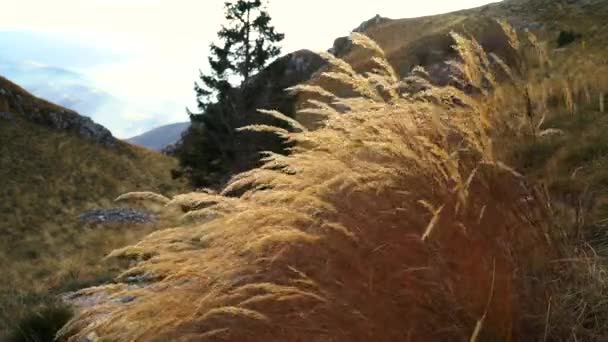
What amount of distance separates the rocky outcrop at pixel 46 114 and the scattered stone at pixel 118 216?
480 inches

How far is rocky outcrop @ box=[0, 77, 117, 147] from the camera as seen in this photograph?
34.3 m

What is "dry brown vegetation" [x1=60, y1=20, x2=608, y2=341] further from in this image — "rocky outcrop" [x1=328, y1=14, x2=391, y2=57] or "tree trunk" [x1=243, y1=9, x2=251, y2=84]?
"rocky outcrop" [x1=328, y1=14, x2=391, y2=57]

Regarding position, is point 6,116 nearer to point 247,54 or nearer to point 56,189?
point 56,189

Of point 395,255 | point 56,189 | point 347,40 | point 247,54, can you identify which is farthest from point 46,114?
point 395,255

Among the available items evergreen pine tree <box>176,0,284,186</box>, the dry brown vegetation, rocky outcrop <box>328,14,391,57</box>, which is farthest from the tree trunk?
the dry brown vegetation

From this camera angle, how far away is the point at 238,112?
27.7 metres

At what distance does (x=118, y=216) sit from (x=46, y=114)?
15.2 m

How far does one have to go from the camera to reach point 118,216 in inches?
920

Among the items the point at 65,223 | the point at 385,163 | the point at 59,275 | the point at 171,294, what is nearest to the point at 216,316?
the point at 171,294

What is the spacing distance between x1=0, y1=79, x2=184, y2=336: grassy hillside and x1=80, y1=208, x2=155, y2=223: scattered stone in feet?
1.71

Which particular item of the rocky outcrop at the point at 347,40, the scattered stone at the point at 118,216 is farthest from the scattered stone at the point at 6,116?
the rocky outcrop at the point at 347,40

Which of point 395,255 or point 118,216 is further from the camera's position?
point 118,216

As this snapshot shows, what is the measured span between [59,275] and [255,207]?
41.9ft

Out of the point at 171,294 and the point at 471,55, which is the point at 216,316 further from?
the point at 471,55
